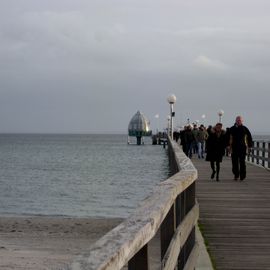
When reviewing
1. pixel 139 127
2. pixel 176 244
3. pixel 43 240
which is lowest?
pixel 43 240

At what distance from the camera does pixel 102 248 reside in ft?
8.20

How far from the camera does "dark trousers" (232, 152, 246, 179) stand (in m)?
16.6

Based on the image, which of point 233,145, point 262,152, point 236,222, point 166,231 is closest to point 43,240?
point 233,145

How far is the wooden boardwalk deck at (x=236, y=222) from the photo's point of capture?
7.17m

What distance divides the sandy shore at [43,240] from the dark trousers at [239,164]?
3.77 metres

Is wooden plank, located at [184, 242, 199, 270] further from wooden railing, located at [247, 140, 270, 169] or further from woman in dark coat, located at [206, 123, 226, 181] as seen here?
wooden railing, located at [247, 140, 270, 169]

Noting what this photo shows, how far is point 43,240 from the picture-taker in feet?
52.5

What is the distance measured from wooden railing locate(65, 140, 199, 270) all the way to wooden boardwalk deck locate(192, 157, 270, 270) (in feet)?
2.18

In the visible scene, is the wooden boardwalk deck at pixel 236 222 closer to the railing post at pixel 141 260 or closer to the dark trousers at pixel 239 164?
the dark trousers at pixel 239 164

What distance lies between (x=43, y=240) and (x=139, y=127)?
4394 inches

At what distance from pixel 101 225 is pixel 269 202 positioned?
24.2ft

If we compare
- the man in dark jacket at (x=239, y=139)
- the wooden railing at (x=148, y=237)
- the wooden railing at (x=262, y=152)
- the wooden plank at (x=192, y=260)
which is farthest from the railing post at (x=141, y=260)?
the wooden railing at (x=262, y=152)

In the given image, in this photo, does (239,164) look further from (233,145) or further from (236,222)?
(236,222)

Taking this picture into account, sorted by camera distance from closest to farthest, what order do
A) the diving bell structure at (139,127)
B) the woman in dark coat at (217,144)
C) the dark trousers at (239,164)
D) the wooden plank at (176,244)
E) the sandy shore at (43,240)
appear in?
1. the wooden plank at (176,244)
2. the sandy shore at (43,240)
3. the dark trousers at (239,164)
4. the woman in dark coat at (217,144)
5. the diving bell structure at (139,127)
